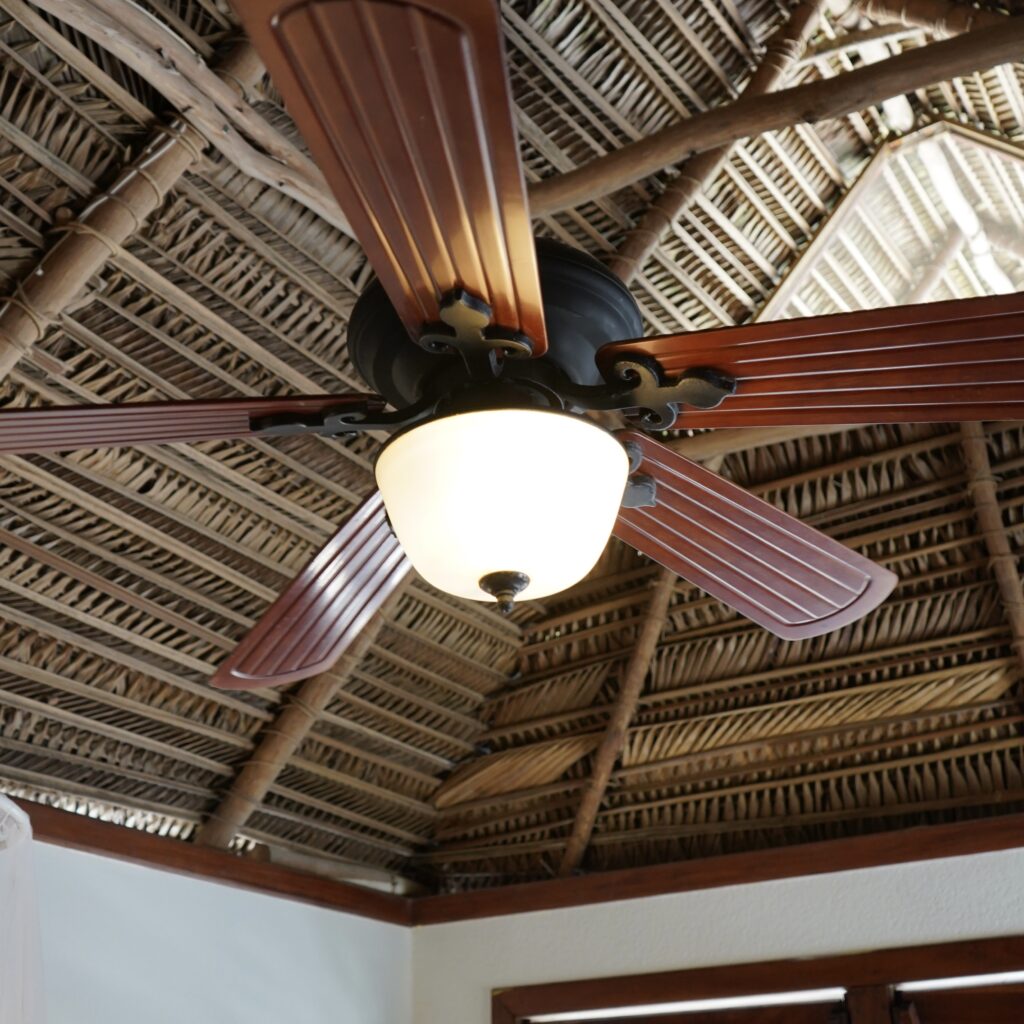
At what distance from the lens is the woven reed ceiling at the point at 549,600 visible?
8.39ft

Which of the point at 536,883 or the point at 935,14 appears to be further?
the point at 536,883

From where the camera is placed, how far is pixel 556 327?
4.29 ft

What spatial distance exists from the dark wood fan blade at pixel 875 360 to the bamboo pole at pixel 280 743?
2042 millimetres

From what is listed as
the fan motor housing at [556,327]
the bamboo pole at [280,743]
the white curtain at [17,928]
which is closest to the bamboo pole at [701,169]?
the bamboo pole at [280,743]

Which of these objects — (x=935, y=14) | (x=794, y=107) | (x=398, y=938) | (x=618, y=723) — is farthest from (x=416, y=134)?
(x=398, y=938)

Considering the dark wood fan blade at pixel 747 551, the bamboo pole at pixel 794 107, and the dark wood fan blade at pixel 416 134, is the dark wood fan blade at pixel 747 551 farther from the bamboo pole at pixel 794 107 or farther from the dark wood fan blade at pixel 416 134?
the bamboo pole at pixel 794 107

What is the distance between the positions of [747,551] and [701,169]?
149cm

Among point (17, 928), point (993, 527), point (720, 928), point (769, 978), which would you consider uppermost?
point (993, 527)

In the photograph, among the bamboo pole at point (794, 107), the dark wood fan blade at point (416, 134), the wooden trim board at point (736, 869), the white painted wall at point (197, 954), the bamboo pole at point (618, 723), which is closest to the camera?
the dark wood fan blade at point (416, 134)

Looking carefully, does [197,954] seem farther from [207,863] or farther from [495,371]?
[495,371]

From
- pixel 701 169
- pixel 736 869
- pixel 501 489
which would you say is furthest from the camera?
pixel 736 869

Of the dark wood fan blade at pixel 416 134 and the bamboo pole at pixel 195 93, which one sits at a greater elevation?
the bamboo pole at pixel 195 93

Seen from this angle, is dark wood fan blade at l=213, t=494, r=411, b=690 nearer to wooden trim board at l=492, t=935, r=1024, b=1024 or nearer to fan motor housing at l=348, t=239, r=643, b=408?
fan motor housing at l=348, t=239, r=643, b=408

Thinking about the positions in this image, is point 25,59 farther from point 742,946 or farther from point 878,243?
point 742,946
